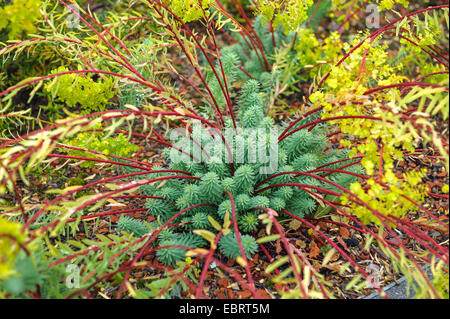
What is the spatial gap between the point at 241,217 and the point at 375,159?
68 centimetres

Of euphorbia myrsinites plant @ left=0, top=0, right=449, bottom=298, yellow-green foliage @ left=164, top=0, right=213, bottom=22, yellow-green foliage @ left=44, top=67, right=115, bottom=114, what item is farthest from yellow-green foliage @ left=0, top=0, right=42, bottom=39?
yellow-green foliage @ left=164, top=0, right=213, bottom=22

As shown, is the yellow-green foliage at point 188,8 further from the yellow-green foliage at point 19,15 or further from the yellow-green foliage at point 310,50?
the yellow-green foliage at point 310,50

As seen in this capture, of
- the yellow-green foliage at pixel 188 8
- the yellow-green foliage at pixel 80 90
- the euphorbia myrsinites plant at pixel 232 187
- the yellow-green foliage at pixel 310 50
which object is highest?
the yellow-green foliage at pixel 188 8

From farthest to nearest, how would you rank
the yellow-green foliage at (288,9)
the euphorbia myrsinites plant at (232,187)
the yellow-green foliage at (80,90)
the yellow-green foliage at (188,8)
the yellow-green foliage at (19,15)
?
the yellow-green foliage at (288,9) < the yellow-green foliage at (80,90) < the yellow-green foliage at (188,8) < the euphorbia myrsinites plant at (232,187) < the yellow-green foliage at (19,15)

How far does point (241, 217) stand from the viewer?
1844 mm

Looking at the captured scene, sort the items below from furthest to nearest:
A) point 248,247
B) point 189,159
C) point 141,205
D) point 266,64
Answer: point 266,64, point 141,205, point 189,159, point 248,247

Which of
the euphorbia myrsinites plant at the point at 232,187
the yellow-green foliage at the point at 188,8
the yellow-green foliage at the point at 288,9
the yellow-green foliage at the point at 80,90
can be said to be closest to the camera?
the euphorbia myrsinites plant at the point at 232,187

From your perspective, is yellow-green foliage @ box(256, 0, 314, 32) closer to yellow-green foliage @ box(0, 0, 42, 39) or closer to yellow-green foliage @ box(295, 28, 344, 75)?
yellow-green foliage @ box(295, 28, 344, 75)

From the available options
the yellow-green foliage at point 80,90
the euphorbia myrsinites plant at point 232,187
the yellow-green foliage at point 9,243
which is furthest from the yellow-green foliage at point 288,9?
the yellow-green foliage at point 9,243

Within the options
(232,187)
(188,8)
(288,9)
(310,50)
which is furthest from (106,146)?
(310,50)

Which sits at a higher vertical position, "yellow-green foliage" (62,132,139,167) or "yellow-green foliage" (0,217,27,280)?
"yellow-green foliage" (62,132,139,167)

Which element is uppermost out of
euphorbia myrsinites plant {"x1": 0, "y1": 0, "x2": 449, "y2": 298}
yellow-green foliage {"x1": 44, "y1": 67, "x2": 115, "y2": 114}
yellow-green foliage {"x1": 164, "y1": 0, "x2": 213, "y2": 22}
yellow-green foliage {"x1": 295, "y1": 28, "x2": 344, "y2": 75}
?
yellow-green foliage {"x1": 164, "y1": 0, "x2": 213, "y2": 22}

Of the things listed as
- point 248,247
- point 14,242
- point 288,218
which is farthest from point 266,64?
point 14,242
